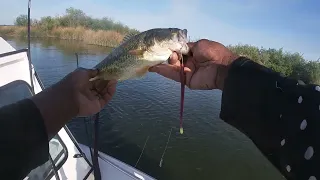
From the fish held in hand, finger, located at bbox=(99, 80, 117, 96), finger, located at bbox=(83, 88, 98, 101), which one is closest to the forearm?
finger, located at bbox=(83, 88, 98, 101)

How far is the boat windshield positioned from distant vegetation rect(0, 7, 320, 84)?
1273cm

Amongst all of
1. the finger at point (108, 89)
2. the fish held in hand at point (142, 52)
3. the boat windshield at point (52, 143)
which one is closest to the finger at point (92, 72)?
the fish held in hand at point (142, 52)

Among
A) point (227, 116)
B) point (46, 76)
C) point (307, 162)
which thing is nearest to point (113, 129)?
point (46, 76)

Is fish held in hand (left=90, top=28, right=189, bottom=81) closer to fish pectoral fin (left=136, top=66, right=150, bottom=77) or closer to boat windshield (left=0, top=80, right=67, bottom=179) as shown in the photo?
fish pectoral fin (left=136, top=66, right=150, bottom=77)

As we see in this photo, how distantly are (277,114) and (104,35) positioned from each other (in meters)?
37.1

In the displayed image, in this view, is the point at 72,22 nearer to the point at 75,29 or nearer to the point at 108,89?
the point at 75,29

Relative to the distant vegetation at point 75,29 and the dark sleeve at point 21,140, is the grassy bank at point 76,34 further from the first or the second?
the dark sleeve at point 21,140

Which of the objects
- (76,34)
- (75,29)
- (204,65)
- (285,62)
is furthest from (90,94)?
(75,29)

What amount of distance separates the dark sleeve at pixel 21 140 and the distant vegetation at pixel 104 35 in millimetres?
14134

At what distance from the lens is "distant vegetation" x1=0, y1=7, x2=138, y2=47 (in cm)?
3762

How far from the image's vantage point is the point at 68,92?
5.57ft

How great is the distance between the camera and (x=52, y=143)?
361 centimetres

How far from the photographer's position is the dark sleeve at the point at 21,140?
1165 millimetres

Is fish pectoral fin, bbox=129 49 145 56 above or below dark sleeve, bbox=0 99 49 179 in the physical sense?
above
